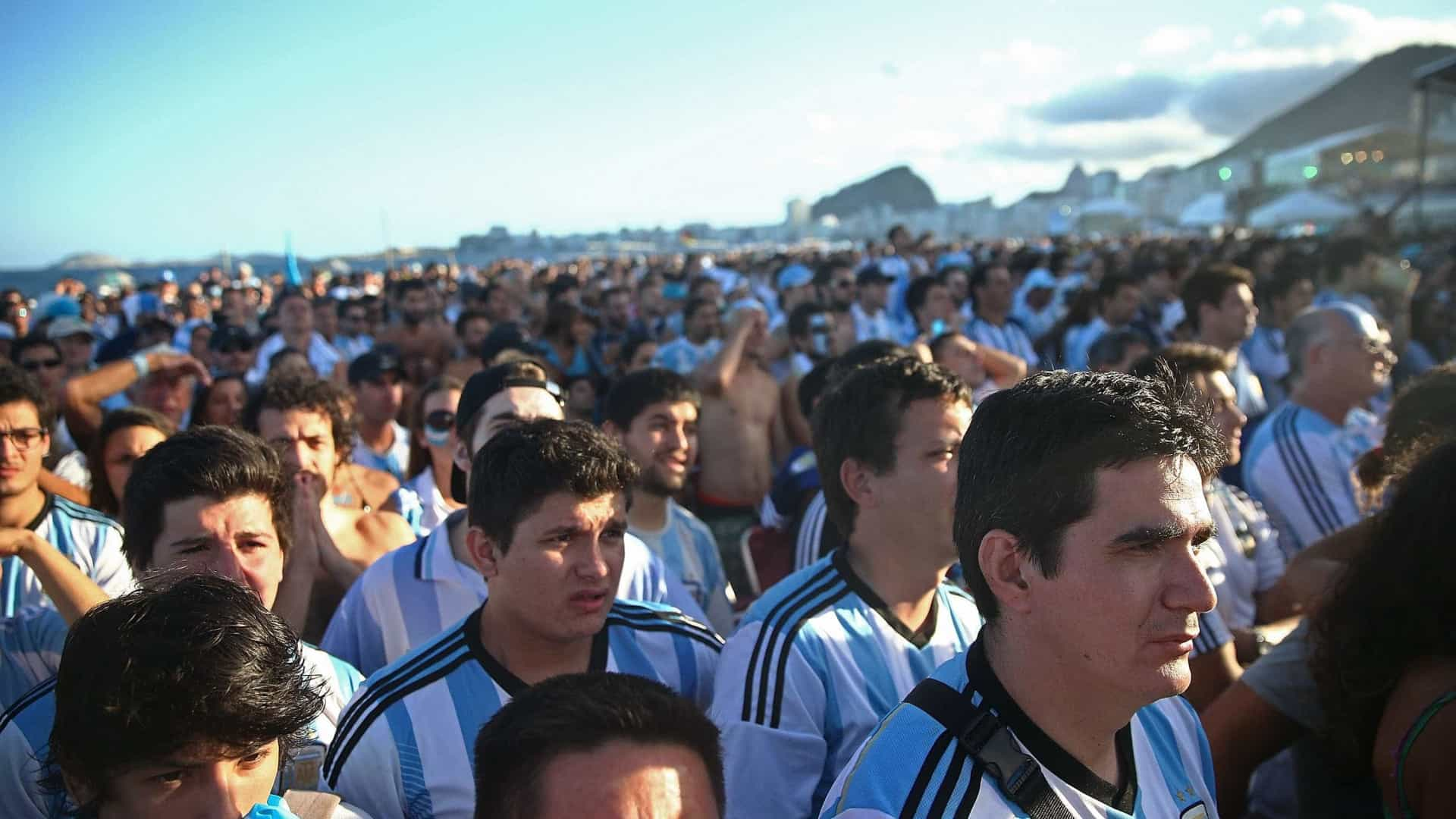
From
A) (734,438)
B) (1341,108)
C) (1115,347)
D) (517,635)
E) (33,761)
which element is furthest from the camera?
(1341,108)

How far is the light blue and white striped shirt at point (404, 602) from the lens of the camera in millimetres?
3188

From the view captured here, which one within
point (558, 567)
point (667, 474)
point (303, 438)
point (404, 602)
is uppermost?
point (303, 438)

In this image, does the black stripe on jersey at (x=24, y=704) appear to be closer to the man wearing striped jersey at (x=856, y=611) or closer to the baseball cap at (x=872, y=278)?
the man wearing striped jersey at (x=856, y=611)

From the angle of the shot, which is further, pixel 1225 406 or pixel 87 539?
pixel 1225 406

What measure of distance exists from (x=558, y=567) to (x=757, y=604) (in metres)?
0.53

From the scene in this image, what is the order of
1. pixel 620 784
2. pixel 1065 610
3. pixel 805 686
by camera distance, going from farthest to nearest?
pixel 805 686, pixel 1065 610, pixel 620 784

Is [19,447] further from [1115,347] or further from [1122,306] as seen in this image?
[1122,306]

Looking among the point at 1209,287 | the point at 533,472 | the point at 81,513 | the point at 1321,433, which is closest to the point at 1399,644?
the point at 533,472

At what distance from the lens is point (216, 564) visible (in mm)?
2736

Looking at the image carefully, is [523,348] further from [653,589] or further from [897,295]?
[897,295]

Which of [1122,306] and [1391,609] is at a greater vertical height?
[1122,306]

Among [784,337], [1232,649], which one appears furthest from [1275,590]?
[784,337]

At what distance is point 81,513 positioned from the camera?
3746 millimetres

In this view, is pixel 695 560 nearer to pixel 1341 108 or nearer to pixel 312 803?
pixel 312 803
